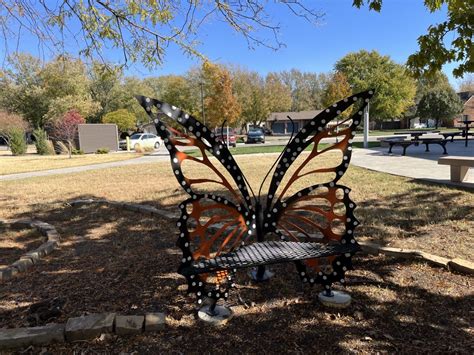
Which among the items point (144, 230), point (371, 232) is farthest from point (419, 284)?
point (144, 230)

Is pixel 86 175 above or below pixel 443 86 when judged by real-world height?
below

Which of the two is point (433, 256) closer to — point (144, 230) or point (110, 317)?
point (110, 317)

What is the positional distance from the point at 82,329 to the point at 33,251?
7.55ft

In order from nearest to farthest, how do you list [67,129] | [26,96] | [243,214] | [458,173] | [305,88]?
[243,214] < [458,173] < [67,129] < [26,96] < [305,88]

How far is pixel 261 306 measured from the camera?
3016mm

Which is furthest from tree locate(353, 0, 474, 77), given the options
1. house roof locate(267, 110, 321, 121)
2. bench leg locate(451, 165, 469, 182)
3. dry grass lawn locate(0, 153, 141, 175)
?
house roof locate(267, 110, 321, 121)

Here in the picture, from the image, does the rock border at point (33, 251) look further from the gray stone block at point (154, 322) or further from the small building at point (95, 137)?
the small building at point (95, 137)

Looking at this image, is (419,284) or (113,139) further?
(113,139)

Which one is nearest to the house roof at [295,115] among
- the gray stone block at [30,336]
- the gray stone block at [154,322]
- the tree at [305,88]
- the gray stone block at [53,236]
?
the tree at [305,88]

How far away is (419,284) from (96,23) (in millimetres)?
5276

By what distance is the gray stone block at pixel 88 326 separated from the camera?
2.60m

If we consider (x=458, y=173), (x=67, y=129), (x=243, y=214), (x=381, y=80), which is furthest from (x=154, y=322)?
(x=381, y=80)

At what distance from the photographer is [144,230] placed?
17.7 ft

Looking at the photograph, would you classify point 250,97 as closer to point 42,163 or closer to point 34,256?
point 42,163
